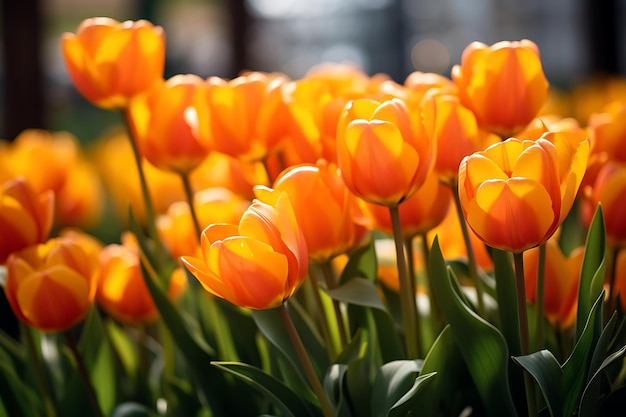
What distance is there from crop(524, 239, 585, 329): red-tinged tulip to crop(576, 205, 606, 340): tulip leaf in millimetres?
48

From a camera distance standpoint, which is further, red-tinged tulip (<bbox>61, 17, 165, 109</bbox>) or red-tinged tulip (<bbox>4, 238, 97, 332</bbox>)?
red-tinged tulip (<bbox>61, 17, 165, 109</bbox>)

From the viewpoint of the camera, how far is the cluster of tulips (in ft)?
1.80

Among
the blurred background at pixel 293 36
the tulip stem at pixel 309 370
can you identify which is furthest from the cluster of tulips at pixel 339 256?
the blurred background at pixel 293 36

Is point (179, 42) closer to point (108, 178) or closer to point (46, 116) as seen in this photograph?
point (46, 116)

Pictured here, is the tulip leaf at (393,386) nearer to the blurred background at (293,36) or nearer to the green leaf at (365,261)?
the green leaf at (365,261)

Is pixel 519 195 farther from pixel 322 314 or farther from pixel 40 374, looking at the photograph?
pixel 40 374

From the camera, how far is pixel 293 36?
186 inches

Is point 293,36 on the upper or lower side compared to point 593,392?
lower

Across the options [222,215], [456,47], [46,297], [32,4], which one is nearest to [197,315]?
[222,215]

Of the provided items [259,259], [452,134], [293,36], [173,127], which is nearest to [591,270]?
[452,134]

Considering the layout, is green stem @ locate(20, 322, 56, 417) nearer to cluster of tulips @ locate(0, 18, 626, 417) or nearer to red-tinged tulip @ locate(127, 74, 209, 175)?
cluster of tulips @ locate(0, 18, 626, 417)

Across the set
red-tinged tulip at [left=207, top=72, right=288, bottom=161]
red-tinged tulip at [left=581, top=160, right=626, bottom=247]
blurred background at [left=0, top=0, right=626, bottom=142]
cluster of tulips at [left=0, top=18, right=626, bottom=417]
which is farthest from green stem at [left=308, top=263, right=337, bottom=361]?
blurred background at [left=0, top=0, right=626, bottom=142]

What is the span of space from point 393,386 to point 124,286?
0.38 metres

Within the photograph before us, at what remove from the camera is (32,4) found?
2.24m
